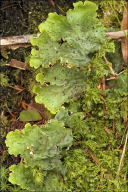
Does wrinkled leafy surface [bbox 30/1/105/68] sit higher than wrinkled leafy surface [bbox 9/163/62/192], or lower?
higher

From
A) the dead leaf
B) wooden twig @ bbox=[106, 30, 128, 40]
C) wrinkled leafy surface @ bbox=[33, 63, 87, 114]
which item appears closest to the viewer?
wrinkled leafy surface @ bbox=[33, 63, 87, 114]

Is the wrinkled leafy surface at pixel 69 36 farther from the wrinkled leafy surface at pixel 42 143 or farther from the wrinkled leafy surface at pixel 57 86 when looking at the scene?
the wrinkled leafy surface at pixel 42 143

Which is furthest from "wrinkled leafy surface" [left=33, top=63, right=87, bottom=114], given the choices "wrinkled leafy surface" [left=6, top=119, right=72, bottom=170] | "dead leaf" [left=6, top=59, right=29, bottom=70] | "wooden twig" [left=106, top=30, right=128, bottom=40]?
"wooden twig" [left=106, top=30, right=128, bottom=40]

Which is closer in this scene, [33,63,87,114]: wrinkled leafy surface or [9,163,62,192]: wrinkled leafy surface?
[9,163,62,192]: wrinkled leafy surface

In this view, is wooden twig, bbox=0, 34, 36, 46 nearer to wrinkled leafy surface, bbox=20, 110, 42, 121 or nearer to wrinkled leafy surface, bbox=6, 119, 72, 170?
wrinkled leafy surface, bbox=20, 110, 42, 121

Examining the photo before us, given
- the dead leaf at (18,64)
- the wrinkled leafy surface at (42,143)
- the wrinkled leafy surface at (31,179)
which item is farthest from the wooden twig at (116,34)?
the wrinkled leafy surface at (31,179)

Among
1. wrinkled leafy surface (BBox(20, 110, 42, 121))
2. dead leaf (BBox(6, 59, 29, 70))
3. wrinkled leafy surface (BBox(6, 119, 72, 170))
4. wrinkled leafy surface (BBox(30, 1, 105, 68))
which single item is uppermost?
wrinkled leafy surface (BBox(30, 1, 105, 68))

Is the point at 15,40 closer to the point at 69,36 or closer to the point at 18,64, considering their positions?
the point at 18,64

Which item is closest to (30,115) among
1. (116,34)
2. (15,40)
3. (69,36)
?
(15,40)
